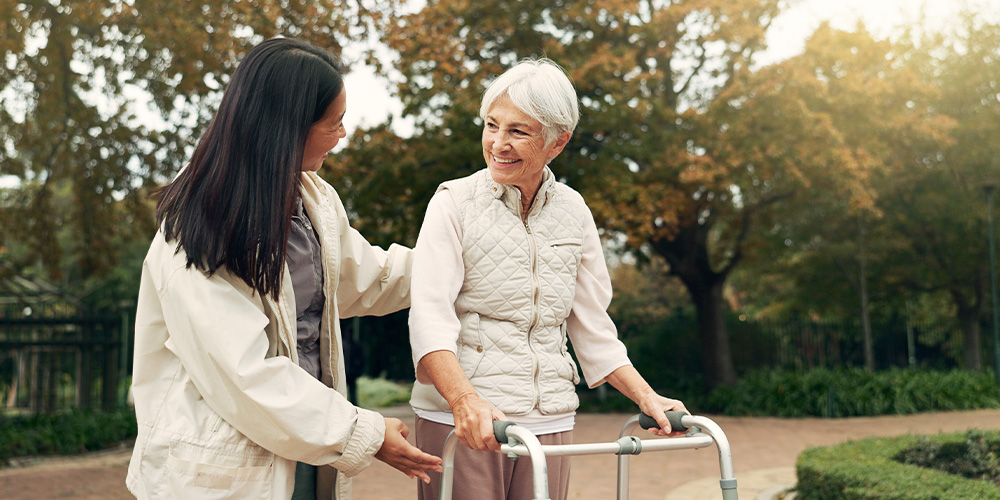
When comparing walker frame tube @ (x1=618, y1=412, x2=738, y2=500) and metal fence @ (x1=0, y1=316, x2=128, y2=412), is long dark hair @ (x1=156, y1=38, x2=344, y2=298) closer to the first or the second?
walker frame tube @ (x1=618, y1=412, x2=738, y2=500)

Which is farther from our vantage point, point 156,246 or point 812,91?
point 812,91

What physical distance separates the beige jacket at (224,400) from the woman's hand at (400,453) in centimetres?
4

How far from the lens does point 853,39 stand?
43.3 ft

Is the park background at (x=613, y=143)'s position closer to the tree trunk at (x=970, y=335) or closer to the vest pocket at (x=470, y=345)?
the tree trunk at (x=970, y=335)

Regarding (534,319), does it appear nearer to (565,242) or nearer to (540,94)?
(565,242)

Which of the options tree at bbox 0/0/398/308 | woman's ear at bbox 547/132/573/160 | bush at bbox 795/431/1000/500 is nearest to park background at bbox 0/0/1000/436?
tree at bbox 0/0/398/308

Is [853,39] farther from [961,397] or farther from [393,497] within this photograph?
[393,497]

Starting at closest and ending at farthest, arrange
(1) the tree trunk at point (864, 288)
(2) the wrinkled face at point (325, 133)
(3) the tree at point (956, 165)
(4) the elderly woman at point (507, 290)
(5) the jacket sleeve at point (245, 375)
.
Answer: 1. (5) the jacket sleeve at point (245, 375)
2. (2) the wrinkled face at point (325, 133)
3. (4) the elderly woman at point (507, 290)
4. (3) the tree at point (956, 165)
5. (1) the tree trunk at point (864, 288)

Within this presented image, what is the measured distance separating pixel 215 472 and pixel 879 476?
190 inches

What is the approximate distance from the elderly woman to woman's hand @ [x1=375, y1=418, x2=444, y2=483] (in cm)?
15

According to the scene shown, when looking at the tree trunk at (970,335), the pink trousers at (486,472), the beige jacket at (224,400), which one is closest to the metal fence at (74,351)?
the pink trousers at (486,472)

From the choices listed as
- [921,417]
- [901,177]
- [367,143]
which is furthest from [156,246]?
[901,177]

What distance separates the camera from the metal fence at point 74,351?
10930 millimetres

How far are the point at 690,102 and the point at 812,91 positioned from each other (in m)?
2.00
